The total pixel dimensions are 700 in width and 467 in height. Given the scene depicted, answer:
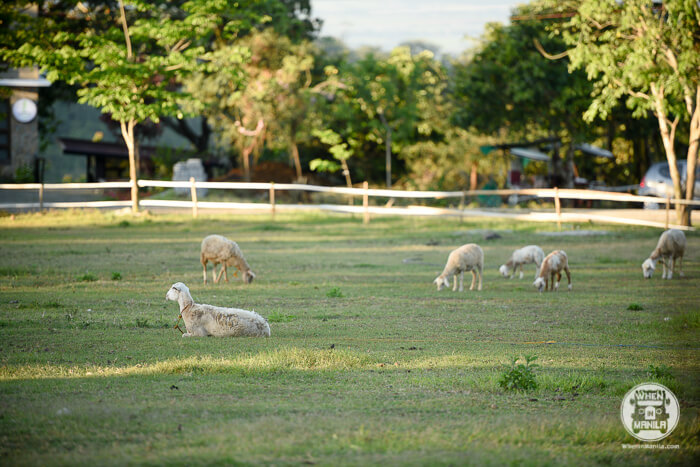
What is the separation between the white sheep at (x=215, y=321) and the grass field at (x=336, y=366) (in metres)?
0.23

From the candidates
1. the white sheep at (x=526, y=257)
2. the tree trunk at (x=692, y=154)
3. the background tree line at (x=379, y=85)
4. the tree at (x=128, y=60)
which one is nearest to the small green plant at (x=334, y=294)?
the white sheep at (x=526, y=257)

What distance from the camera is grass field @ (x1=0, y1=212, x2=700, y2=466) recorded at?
527cm

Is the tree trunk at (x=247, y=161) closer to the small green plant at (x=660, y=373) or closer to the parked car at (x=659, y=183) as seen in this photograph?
the parked car at (x=659, y=183)

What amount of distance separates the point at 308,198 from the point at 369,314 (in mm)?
29194

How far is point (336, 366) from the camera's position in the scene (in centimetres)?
780

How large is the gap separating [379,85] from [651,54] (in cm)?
2091

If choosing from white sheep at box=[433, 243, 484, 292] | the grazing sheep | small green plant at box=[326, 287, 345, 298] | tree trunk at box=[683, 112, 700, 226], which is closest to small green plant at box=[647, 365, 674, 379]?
small green plant at box=[326, 287, 345, 298]

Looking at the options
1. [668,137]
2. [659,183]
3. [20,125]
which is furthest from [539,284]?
[20,125]

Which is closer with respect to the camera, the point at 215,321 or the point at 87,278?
the point at 215,321

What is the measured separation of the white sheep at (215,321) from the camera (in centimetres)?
935

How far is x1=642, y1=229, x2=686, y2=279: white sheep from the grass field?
363 millimetres

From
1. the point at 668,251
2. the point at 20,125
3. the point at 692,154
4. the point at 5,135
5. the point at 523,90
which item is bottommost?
the point at 668,251

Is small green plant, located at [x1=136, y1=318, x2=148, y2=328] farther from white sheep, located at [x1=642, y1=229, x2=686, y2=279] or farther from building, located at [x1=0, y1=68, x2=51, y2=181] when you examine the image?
building, located at [x1=0, y1=68, x2=51, y2=181]

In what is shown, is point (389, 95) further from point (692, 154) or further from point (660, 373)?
point (660, 373)
